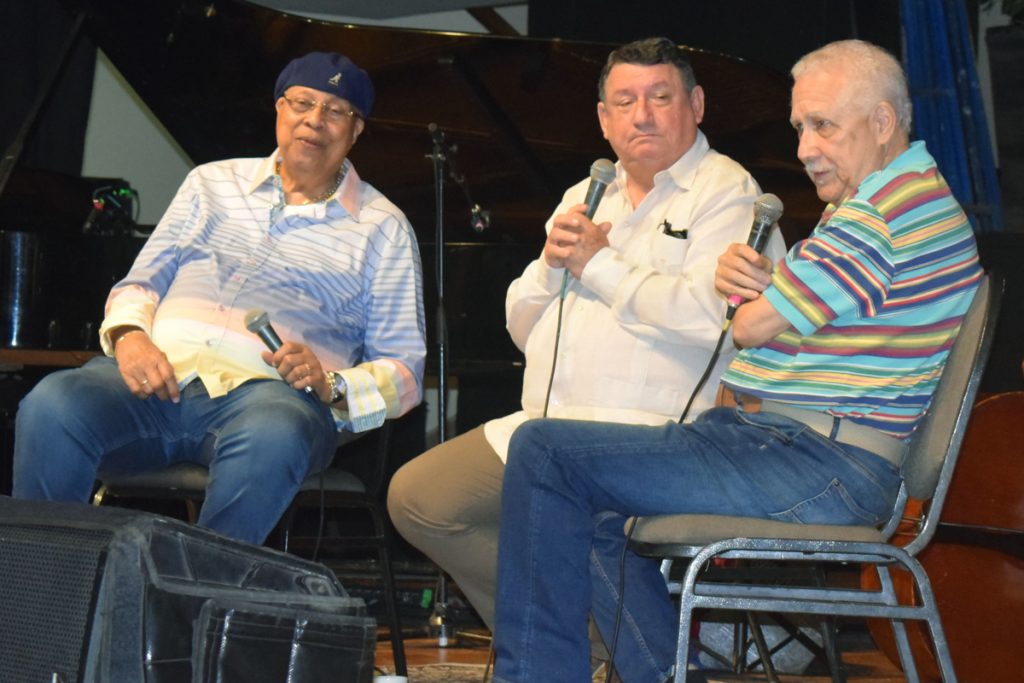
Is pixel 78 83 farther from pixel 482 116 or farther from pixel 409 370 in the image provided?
pixel 409 370

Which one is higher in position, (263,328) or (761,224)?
(761,224)

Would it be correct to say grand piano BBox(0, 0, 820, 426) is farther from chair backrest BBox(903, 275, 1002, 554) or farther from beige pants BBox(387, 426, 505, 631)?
chair backrest BBox(903, 275, 1002, 554)

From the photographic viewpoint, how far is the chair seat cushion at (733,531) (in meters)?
1.85

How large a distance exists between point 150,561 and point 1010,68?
5.10 m

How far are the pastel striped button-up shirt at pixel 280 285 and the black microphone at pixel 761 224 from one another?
91 centimetres

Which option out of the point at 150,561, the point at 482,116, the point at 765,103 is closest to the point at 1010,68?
the point at 765,103

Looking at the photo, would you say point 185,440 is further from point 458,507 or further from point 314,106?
point 314,106

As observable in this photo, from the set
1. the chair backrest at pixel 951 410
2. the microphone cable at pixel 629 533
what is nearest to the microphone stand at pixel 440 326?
the microphone cable at pixel 629 533

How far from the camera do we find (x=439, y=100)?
435cm

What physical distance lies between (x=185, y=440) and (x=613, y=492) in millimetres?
1033

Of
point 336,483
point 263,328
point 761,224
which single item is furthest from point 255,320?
point 761,224

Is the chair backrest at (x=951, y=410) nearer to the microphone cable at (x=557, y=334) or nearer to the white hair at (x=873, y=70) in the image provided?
the white hair at (x=873, y=70)

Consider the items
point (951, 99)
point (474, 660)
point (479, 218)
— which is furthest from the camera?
point (951, 99)

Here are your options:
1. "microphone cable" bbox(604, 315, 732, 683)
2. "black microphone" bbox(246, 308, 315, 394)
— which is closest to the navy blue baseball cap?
"black microphone" bbox(246, 308, 315, 394)
